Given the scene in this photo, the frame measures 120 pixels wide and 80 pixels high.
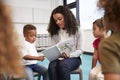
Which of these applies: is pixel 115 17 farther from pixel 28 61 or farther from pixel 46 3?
pixel 46 3

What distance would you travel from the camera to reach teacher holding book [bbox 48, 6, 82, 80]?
1810mm

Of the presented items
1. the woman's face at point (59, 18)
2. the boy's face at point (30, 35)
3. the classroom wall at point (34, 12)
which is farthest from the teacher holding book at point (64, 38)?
the classroom wall at point (34, 12)

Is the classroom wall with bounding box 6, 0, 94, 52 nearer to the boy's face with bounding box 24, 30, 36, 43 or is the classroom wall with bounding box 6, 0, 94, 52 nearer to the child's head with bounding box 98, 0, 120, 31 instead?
the boy's face with bounding box 24, 30, 36, 43

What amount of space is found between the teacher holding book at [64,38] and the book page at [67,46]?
2 centimetres

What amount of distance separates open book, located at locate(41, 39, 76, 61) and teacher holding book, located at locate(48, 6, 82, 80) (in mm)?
31

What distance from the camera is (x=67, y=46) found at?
1910 mm

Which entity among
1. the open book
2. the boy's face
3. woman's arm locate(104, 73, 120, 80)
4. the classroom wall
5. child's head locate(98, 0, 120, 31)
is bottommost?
the open book

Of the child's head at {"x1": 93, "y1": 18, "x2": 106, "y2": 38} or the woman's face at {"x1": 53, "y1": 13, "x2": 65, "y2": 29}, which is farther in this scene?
the woman's face at {"x1": 53, "y1": 13, "x2": 65, "y2": 29}

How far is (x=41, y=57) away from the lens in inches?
74.7

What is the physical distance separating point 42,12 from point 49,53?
478cm

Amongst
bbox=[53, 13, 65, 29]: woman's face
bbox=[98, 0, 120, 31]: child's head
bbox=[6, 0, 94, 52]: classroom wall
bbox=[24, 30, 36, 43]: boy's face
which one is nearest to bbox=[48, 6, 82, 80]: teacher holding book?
bbox=[53, 13, 65, 29]: woman's face

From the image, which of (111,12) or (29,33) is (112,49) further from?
(29,33)

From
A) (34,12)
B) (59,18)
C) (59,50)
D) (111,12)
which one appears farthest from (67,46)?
(34,12)

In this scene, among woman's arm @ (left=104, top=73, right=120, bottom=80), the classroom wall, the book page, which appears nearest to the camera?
woman's arm @ (left=104, top=73, right=120, bottom=80)
